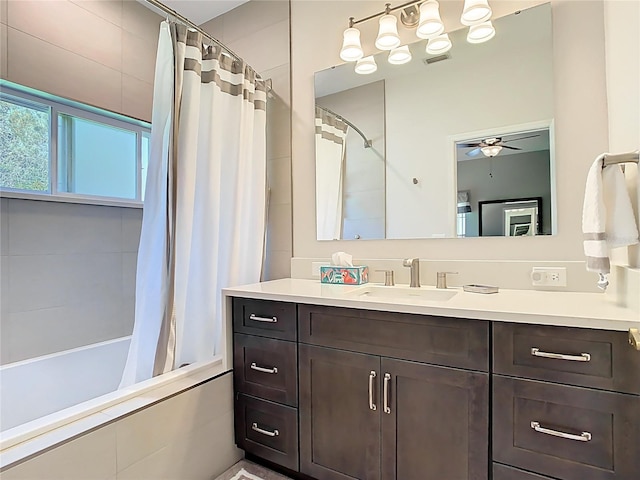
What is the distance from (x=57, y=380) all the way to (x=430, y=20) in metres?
2.88

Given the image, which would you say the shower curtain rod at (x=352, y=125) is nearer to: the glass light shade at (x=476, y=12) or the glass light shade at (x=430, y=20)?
the glass light shade at (x=430, y=20)

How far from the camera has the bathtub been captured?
1.10 meters

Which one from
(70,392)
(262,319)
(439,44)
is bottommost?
(70,392)

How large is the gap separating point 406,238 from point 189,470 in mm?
1486

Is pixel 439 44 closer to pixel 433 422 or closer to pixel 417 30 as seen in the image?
pixel 417 30

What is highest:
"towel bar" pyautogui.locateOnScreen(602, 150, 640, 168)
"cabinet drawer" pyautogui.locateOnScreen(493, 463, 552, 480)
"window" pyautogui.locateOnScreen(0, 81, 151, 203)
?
"window" pyautogui.locateOnScreen(0, 81, 151, 203)

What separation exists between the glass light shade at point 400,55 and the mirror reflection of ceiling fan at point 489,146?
0.58 m

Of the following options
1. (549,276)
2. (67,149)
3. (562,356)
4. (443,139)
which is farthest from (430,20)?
(67,149)

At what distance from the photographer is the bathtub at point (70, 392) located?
43.1 inches

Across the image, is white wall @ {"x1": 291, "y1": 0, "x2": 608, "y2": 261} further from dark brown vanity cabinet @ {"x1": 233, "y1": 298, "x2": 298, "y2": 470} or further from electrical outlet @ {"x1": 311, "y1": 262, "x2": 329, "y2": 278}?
dark brown vanity cabinet @ {"x1": 233, "y1": 298, "x2": 298, "y2": 470}

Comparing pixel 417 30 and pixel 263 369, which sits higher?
pixel 417 30

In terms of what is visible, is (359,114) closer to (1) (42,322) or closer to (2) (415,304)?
(2) (415,304)

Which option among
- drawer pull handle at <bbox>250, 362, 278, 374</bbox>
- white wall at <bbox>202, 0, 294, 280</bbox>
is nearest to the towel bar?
drawer pull handle at <bbox>250, 362, 278, 374</bbox>

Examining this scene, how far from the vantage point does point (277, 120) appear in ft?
7.73
